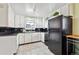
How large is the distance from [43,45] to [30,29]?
3.71 ft

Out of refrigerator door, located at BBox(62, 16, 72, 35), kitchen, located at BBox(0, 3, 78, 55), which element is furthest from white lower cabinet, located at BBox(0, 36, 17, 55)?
refrigerator door, located at BBox(62, 16, 72, 35)

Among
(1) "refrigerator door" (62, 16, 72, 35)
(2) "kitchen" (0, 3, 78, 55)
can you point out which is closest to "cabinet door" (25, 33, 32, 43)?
(2) "kitchen" (0, 3, 78, 55)

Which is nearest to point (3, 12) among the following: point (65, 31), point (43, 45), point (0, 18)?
point (0, 18)

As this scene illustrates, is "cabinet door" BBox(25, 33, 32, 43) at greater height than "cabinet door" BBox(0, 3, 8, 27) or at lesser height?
lesser

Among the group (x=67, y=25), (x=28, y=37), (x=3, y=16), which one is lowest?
(x=28, y=37)

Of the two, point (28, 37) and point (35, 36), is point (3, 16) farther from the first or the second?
point (28, 37)

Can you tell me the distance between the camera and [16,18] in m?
3.31

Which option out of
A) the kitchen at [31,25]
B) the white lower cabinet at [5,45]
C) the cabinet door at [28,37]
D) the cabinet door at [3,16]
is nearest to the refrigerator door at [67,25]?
the kitchen at [31,25]

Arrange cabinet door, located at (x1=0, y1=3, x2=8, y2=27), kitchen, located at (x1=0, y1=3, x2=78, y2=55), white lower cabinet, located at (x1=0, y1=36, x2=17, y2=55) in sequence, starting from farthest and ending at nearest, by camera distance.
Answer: kitchen, located at (x1=0, y1=3, x2=78, y2=55), white lower cabinet, located at (x1=0, y1=36, x2=17, y2=55), cabinet door, located at (x1=0, y1=3, x2=8, y2=27)

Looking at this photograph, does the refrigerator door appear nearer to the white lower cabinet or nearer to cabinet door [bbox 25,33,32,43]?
the white lower cabinet

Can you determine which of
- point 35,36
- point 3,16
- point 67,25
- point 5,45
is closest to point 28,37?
point 35,36

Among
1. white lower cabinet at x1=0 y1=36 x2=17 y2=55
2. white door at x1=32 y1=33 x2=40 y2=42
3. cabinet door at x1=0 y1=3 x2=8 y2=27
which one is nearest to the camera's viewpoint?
cabinet door at x1=0 y1=3 x2=8 y2=27

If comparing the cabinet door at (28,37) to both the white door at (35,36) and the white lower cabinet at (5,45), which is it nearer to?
the white door at (35,36)

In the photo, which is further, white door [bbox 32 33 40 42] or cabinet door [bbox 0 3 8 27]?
white door [bbox 32 33 40 42]
